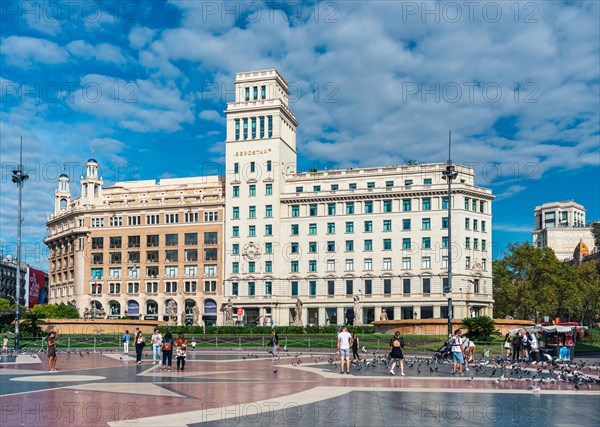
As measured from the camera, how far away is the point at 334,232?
9344 cm

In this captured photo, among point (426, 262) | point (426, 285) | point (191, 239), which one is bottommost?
point (426, 285)

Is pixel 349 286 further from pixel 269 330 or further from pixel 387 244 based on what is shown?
pixel 269 330

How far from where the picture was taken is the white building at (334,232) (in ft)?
291

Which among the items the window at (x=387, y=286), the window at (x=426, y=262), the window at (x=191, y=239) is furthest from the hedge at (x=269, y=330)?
the window at (x=191, y=239)

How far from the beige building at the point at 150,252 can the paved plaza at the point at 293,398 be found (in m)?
71.0

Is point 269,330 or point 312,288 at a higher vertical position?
point 312,288

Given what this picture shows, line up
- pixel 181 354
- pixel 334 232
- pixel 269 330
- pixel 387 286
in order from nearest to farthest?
pixel 181 354
pixel 269 330
pixel 387 286
pixel 334 232

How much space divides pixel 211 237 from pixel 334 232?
64.8 ft

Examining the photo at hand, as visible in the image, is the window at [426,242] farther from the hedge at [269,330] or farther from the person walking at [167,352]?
the person walking at [167,352]

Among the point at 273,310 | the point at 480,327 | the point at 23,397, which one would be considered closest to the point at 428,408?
the point at 23,397

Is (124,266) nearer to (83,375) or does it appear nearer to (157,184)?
(157,184)

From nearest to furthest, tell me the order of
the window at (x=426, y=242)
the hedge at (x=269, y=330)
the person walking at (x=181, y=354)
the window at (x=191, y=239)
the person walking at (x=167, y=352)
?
the person walking at (x=181, y=354)
the person walking at (x=167, y=352)
the hedge at (x=269, y=330)
the window at (x=426, y=242)
the window at (x=191, y=239)

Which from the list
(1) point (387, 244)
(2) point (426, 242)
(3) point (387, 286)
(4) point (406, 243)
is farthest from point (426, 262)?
(3) point (387, 286)

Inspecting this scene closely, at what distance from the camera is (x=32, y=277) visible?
99.9m
